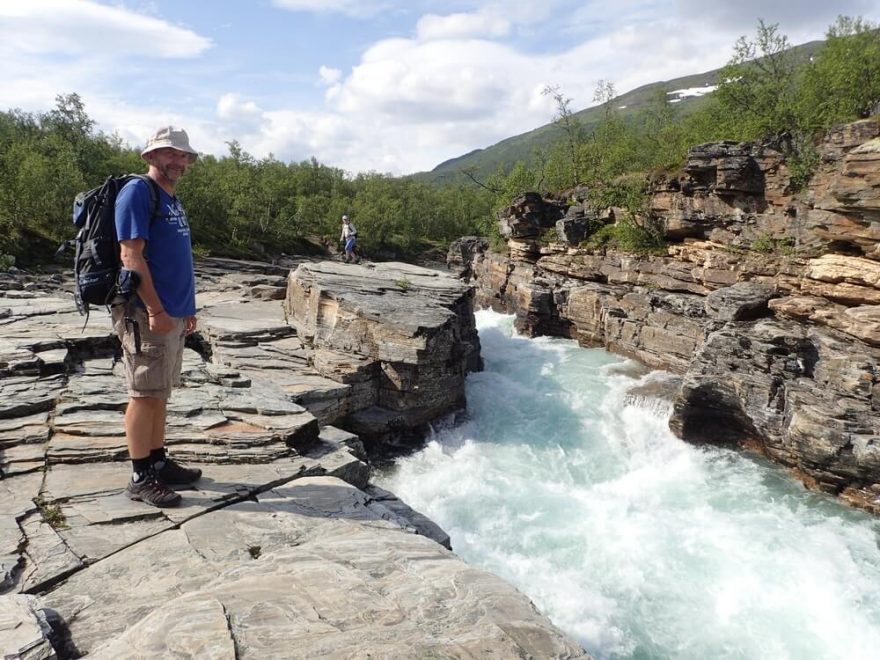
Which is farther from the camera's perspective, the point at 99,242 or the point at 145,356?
the point at 145,356

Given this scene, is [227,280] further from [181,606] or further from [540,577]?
[181,606]

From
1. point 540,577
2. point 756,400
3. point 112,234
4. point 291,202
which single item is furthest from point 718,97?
point 291,202

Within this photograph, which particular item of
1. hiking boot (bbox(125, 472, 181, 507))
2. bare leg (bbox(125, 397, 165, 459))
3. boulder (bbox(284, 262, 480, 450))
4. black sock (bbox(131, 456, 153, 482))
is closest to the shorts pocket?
bare leg (bbox(125, 397, 165, 459))

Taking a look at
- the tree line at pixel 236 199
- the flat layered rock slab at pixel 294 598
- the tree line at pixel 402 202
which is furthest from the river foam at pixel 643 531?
the tree line at pixel 236 199

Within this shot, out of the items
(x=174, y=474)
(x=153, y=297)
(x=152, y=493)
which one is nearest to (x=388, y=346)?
(x=174, y=474)

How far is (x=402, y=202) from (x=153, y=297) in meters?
68.4

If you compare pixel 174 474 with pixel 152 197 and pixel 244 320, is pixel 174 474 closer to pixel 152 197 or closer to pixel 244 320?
pixel 152 197

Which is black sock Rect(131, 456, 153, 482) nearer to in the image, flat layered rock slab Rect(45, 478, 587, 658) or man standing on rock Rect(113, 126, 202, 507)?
man standing on rock Rect(113, 126, 202, 507)

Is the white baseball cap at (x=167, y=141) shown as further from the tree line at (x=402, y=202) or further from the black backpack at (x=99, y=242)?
the tree line at (x=402, y=202)

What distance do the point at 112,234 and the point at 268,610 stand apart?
11.5 ft

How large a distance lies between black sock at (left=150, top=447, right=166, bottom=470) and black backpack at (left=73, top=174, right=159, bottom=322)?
64.2 inches

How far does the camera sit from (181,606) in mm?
3439

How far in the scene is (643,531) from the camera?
11867 millimetres

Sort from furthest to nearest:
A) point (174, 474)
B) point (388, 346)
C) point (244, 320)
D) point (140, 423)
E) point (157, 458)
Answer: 1. point (244, 320)
2. point (388, 346)
3. point (174, 474)
4. point (157, 458)
5. point (140, 423)
